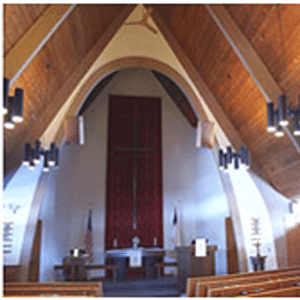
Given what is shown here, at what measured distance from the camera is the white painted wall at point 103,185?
9.29 m

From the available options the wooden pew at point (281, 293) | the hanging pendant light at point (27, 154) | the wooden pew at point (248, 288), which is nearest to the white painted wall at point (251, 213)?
the wooden pew at point (248, 288)

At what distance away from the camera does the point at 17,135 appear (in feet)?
19.9

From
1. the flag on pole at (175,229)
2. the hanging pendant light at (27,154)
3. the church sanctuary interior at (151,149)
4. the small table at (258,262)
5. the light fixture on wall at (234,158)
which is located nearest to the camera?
the church sanctuary interior at (151,149)

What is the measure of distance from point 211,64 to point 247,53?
1399 mm

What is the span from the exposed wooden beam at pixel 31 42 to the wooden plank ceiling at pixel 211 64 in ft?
0.30

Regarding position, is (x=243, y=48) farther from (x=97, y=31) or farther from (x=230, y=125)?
(x=97, y=31)

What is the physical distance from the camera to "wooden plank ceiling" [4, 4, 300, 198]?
470 centimetres

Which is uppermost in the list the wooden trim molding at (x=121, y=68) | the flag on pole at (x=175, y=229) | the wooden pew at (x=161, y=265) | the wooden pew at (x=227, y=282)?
the wooden trim molding at (x=121, y=68)

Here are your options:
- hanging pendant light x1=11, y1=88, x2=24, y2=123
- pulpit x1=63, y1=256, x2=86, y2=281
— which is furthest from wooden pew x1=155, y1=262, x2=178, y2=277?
hanging pendant light x1=11, y1=88, x2=24, y2=123

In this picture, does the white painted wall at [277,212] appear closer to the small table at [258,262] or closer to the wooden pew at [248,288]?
the small table at [258,262]

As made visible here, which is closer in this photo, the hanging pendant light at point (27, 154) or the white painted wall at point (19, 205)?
the hanging pendant light at point (27, 154)

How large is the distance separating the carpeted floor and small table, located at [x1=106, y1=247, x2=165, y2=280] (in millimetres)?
460

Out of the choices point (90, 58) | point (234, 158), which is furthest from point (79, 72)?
point (234, 158)

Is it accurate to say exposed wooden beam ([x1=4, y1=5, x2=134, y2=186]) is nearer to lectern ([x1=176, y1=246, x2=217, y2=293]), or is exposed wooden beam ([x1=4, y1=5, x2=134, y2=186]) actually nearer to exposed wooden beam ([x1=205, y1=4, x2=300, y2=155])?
exposed wooden beam ([x1=205, y1=4, x2=300, y2=155])
